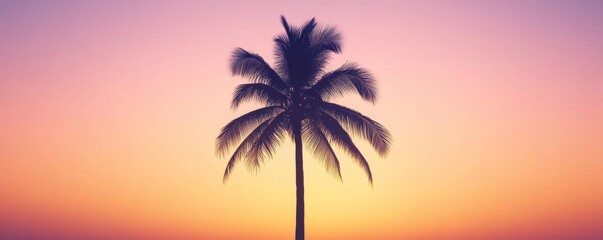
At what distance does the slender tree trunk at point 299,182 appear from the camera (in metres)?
28.9

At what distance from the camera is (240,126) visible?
30484 millimetres

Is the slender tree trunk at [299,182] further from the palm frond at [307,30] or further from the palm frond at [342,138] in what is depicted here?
the palm frond at [307,30]

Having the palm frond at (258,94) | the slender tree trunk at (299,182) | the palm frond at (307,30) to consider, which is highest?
the palm frond at (307,30)

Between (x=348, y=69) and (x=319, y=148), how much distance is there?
11.6ft

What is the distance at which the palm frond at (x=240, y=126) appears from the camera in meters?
30.3

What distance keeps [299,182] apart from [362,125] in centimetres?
347

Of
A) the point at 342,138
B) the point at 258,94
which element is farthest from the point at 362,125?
the point at 258,94

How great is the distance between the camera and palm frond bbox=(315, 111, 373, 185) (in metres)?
29.8

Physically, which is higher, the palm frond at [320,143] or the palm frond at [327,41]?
the palm frond at [327,41]

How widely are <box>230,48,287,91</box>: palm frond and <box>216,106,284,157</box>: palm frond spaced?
112 cm

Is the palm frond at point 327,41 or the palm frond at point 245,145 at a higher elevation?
the palm frond at point 327,41

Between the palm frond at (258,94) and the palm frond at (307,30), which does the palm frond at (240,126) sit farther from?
the palm frond at (307,30)

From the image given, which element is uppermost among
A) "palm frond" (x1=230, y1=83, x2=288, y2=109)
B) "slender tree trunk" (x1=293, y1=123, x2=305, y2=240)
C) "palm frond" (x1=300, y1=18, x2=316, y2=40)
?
"palm frond" (x1=300, y1=18, x2=316, y2=40)

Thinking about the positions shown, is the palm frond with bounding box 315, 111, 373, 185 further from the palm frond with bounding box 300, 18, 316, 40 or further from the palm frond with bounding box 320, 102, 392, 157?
the palm frond with bounding box 300, 18, 316, 40
